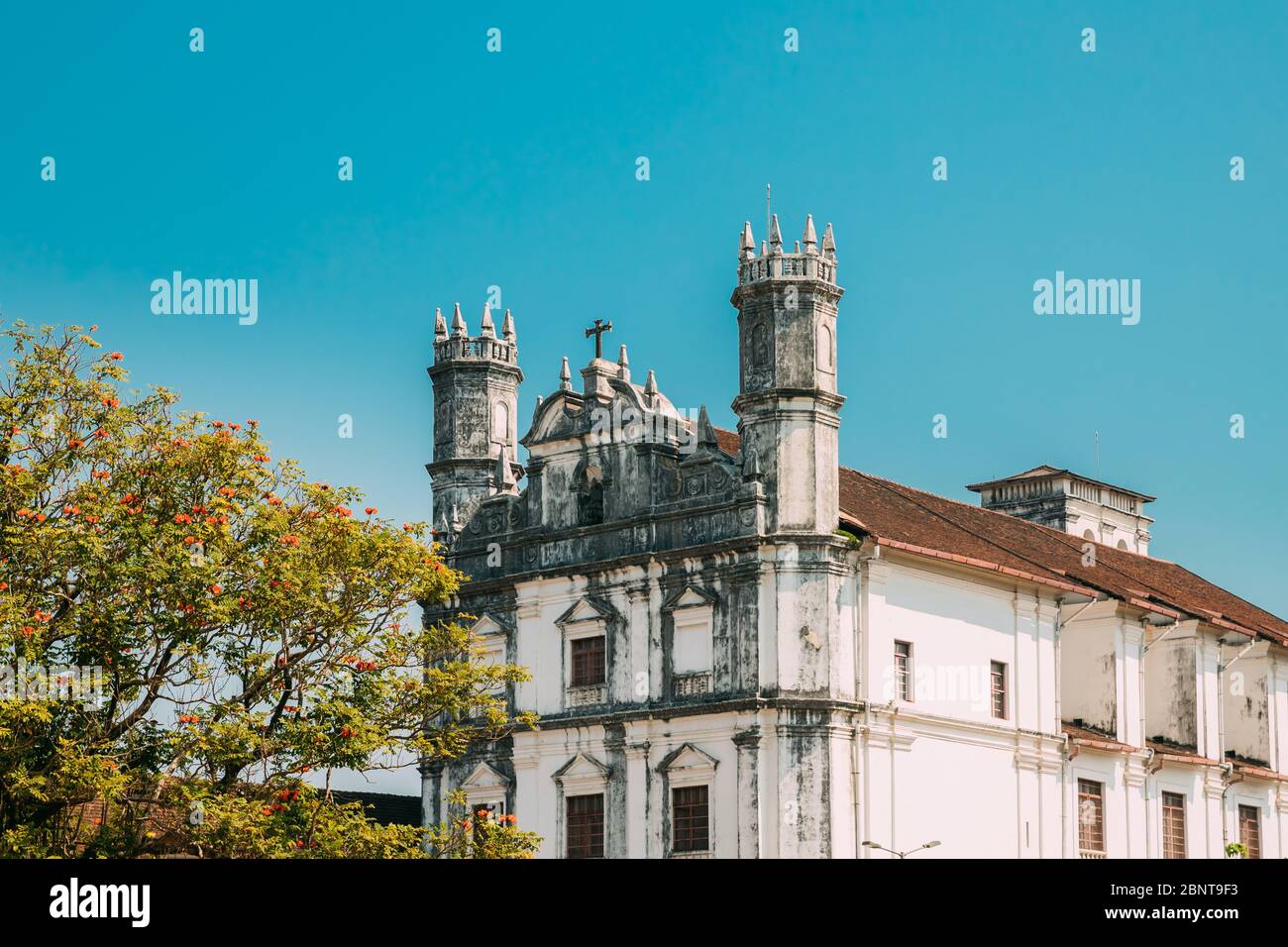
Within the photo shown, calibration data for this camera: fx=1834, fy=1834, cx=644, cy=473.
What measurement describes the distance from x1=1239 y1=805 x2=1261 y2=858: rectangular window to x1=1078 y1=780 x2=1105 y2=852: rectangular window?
6966mm

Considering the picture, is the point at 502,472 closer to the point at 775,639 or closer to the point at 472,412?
the point at 472,412

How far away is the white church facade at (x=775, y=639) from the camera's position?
3938cm

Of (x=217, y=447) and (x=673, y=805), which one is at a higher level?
(x=217, y=447)

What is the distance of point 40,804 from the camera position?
2669 centimetres

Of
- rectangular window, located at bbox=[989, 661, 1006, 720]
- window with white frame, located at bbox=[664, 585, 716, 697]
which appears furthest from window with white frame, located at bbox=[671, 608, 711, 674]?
rectangular window, located at bbox=[989, 661, 1006, 720]

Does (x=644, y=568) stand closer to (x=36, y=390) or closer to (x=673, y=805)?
(x=673, y=805)

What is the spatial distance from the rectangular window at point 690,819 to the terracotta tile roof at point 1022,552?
6.83 meters

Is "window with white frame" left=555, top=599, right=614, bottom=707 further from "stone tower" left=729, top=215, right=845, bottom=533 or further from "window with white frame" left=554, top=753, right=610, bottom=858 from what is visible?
"stone tower" left=729, top=215, right=845, bottom=533

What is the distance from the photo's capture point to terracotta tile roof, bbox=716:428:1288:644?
42188mm

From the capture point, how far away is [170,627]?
26938mm

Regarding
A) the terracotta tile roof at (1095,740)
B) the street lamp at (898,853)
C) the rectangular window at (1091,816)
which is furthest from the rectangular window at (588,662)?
the rectangular window at (1091,816)
